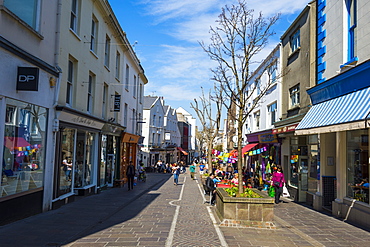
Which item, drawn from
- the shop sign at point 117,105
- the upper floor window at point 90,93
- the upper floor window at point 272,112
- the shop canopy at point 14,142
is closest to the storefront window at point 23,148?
the shop canopy at point 14,142

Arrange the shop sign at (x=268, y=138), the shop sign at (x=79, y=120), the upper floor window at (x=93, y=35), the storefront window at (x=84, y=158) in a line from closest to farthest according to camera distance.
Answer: the shop sign at (x=79, y=120) → the storefront window at (x=84, y=158) → the upper floor window at (x=93, y=35) → the shop sign at (x=268, y=138)

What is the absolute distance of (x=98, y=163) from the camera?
17.6 m

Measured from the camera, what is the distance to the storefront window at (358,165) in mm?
10617

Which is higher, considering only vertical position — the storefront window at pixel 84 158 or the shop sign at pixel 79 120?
the shop sign at pixel 79 120

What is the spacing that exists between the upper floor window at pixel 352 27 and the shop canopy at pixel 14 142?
11116mm

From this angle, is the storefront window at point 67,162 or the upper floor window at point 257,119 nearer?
the storefront window at point 67,162

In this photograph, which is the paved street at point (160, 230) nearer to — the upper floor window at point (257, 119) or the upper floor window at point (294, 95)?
the upper floor window at point (294, 95)

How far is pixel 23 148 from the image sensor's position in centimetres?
986

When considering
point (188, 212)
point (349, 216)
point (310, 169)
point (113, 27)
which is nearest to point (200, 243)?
point (188, 212)

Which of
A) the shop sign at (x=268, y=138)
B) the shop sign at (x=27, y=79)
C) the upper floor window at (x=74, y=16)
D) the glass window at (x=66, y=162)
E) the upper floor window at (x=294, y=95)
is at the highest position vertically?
the upper floor window at (x=74, y=16)

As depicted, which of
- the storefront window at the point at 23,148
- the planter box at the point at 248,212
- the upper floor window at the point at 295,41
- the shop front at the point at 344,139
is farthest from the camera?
the upper floor window at the point at 295,41

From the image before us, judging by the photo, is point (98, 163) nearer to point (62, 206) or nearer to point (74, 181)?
point (74, 181)

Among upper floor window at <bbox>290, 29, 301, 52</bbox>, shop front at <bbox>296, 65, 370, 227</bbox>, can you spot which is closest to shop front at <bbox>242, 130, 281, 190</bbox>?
upper floor window at <bbox>290, 29, 301, 52</bbox>

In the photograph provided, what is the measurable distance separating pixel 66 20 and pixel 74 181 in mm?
6758
